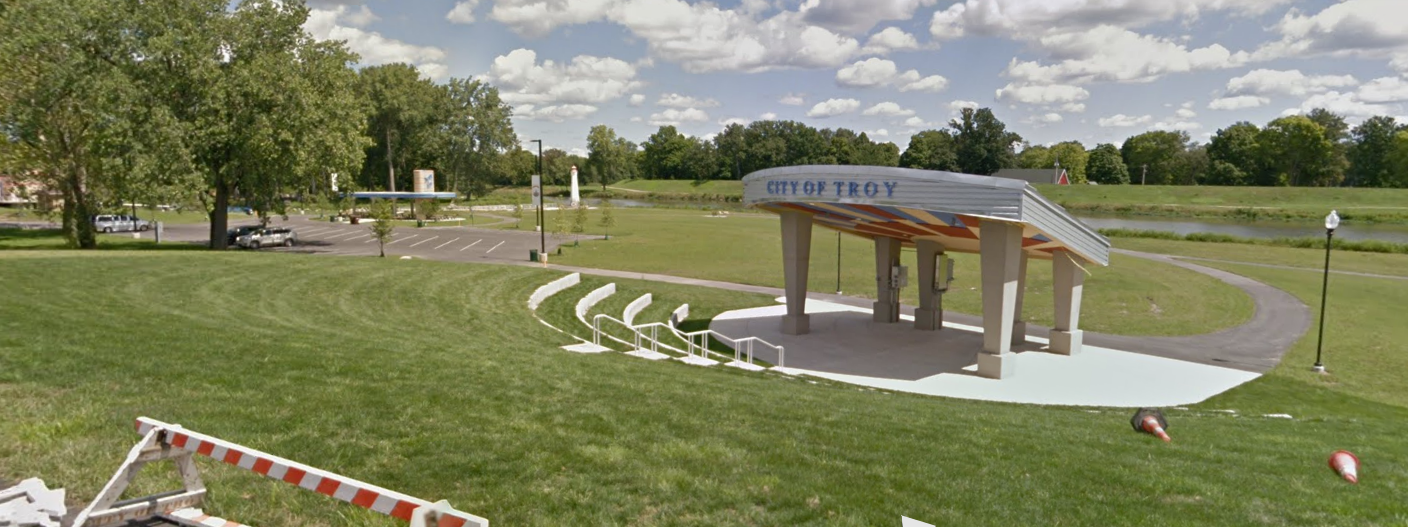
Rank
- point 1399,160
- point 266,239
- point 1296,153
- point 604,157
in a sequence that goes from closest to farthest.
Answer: point 266,239
point 1399,160
point 1296,153
point 604,157

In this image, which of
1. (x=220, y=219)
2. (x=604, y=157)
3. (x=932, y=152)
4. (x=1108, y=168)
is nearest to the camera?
(x=220, y=219)

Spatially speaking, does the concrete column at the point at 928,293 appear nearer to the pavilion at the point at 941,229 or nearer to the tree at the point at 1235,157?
the pavilion at the point at 941,229

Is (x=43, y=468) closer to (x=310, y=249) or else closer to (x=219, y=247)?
(x=219, y=247)

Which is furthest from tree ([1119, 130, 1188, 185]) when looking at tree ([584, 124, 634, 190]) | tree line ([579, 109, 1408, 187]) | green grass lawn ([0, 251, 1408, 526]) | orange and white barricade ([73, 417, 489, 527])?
orange and white barricade ([73, 417, 489, 527])

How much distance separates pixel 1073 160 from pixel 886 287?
13868 cm

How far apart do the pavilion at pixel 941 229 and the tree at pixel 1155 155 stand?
135 metres

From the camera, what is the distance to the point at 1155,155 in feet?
466

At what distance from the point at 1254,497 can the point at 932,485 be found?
10.3 feet

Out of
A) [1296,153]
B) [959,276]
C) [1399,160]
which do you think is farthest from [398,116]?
[1399,160]

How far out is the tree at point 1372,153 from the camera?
411 ft

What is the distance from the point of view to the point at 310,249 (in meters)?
43.6

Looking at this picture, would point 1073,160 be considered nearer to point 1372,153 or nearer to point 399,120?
point 1372,153

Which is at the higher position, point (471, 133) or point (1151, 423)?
point (471, 133)

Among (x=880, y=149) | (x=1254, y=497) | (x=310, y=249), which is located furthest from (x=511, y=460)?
(x=880, y=149)
